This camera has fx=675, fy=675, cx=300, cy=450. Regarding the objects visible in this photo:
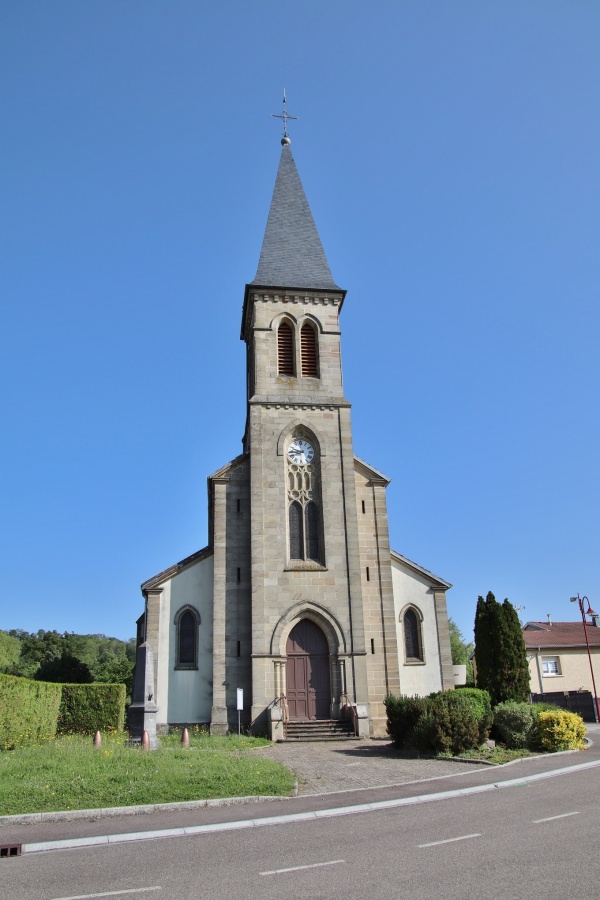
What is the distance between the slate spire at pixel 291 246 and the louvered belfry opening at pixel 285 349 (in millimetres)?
1950

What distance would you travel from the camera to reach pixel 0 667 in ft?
169

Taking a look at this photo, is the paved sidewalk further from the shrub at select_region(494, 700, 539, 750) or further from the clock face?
the clock face

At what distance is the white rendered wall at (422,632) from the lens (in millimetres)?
26750

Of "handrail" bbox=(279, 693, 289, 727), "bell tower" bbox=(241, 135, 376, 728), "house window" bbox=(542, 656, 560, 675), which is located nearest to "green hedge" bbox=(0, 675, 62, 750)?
"bell tower" bbox=(241, 135, 376, 728)

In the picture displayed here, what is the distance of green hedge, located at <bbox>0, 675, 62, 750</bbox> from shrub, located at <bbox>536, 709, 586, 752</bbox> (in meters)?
13.7

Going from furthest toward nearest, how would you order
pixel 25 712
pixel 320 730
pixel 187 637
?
pixel 187 637, pixel 320 730, pixel 25 712

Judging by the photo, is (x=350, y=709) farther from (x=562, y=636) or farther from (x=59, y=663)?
(x=562, y=636)

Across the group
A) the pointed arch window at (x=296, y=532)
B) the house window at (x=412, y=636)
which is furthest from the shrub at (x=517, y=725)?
the pointed arch window at (x=296, y=532)

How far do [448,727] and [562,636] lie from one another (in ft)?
103

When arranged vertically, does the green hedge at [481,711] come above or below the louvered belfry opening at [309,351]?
below

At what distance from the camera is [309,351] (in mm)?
29984

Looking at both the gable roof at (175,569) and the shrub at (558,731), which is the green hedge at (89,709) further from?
the shrub at (558,731)

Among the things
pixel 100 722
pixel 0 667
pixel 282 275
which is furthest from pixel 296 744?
pixel 0 667

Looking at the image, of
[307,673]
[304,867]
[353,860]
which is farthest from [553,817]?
[307,673]
